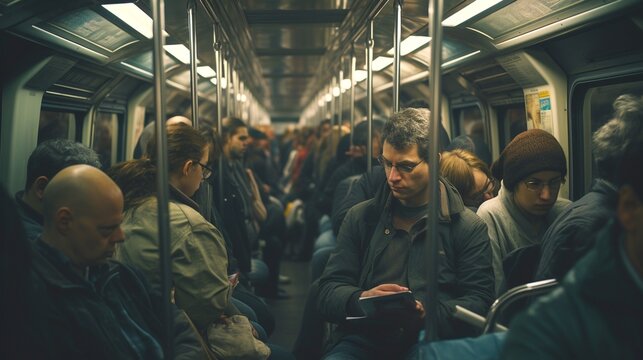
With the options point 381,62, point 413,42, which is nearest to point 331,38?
point 381,62

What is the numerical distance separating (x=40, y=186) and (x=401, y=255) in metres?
1.57

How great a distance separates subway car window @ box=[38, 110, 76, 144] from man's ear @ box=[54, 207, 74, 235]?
140 cm

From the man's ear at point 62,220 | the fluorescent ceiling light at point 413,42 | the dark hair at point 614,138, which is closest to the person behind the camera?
the man's ear at point 62,220

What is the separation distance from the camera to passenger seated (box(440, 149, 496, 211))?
363 centimetres

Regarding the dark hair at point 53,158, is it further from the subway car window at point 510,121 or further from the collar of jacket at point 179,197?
the subway car window at point 510,121

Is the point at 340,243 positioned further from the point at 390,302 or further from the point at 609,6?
the point at 609,6

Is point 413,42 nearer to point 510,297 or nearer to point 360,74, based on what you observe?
point 360,74

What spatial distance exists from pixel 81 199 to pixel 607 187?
194 cm

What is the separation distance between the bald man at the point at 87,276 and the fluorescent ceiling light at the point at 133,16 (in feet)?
5.57

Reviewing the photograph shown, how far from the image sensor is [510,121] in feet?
16.8

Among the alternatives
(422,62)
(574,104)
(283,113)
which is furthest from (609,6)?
(283,113)

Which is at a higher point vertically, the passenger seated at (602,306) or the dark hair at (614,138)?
the dark hair at (614,138)

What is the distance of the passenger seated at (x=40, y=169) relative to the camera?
264 centimetres

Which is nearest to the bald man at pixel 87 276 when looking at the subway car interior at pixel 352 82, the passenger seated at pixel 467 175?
the subway car interior at pixel 352 82
